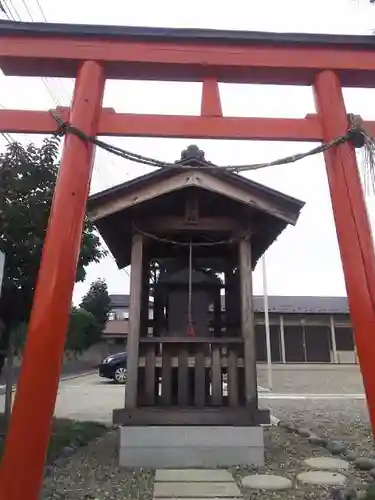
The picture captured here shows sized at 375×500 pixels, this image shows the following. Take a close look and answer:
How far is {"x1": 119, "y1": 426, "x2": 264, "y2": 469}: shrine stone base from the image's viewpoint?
4598mm

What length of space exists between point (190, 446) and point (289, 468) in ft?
3.55

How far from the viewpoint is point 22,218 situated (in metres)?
5.62

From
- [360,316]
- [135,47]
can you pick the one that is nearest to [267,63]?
[135,47]

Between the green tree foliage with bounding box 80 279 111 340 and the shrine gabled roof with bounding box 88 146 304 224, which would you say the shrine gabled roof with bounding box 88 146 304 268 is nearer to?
the shrine gabled roof with bounding box 88 146 304 224

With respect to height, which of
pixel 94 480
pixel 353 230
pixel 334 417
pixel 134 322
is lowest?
pixel 94 480

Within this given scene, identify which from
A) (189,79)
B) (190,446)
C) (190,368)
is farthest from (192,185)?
(190,446)

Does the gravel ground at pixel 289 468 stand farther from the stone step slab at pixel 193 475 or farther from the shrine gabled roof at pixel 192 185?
the shrine gabled roof at pixel 192 185

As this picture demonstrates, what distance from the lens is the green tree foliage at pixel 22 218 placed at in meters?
5.58

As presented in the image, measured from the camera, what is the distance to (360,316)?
2904mm

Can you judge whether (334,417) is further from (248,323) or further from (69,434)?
(69,434)

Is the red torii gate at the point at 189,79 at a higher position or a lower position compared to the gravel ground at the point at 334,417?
higher

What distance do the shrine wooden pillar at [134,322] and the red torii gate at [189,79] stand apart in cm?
206

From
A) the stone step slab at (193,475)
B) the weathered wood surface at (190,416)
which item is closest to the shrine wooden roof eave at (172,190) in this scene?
the weathered wood surface at (190,416)

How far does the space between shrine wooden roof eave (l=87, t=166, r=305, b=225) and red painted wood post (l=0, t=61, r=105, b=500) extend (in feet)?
5.46
